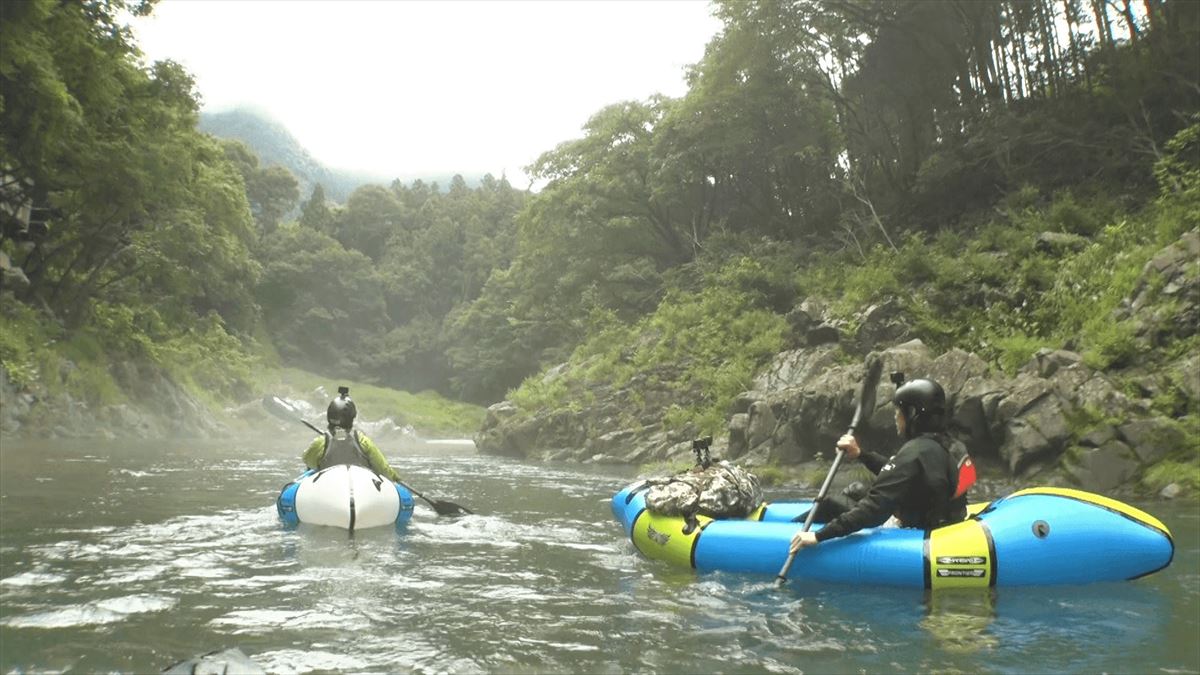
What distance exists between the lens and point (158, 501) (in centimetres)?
908

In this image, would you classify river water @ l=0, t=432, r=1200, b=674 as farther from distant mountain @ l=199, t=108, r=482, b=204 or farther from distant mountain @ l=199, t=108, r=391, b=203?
distant mountain @ l=199, t=108, r=391, b=203

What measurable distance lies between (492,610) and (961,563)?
2.94 meters

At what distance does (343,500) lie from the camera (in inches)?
279

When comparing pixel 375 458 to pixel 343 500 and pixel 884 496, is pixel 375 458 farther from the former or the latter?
pixel 884 496

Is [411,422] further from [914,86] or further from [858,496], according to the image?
[858,496]

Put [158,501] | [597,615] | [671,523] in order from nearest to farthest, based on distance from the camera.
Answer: [597,615] → [671,523] → [158,501]

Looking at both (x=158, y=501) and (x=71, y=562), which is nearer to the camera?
(x=71, y=562)

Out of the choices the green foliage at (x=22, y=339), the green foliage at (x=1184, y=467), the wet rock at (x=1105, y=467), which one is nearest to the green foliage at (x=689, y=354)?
the wet rock at (x=1105, y=467)

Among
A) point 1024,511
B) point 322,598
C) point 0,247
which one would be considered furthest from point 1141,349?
point 0,247

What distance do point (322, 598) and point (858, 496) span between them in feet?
12.6

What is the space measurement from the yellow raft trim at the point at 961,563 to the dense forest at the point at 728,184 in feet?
23.7

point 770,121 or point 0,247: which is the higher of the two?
point 770,121

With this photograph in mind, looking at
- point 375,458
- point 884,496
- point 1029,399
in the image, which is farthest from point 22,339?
point 1029,399

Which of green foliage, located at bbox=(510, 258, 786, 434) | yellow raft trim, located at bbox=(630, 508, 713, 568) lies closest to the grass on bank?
green foliage, located at bbox=(510, 258, 786, 434)
